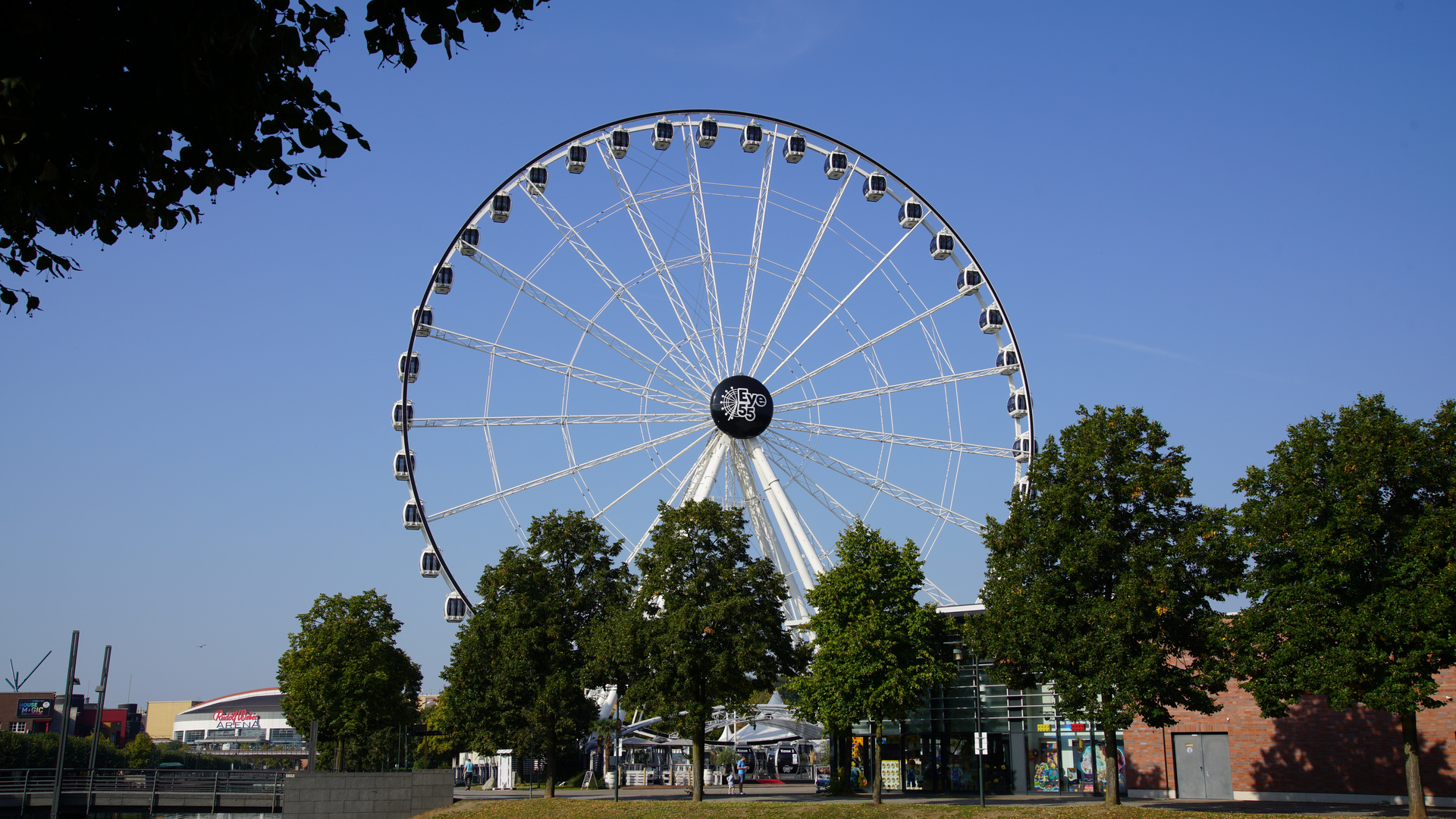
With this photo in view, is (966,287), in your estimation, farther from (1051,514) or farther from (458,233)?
(458,233)

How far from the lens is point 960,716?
41.3 m

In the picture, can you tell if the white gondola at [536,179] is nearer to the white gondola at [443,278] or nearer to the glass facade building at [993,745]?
the white gondola at [443,278]

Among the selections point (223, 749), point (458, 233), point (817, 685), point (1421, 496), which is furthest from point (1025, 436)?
point (223, 749)

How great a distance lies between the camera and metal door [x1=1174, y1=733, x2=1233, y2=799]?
120ft

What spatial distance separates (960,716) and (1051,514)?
12240mm

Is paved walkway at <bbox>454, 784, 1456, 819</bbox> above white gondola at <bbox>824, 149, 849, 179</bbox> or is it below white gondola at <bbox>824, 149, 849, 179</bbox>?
below

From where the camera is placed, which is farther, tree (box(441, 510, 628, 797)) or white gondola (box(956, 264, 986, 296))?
white gondola (box(956, 264, 986, 296))

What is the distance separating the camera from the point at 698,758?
37.0 metres

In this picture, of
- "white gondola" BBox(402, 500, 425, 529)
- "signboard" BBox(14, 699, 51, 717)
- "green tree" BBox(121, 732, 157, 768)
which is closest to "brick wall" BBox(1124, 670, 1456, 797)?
"white gondola" BBox(402, 500, 425, 529)

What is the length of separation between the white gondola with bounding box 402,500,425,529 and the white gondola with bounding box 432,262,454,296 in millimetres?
7999

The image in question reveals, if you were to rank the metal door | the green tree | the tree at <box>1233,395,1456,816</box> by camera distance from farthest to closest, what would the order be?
the green tree < the metal door < the tree at <box>1233,395,1456,816</box>

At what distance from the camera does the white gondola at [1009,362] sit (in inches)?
1770

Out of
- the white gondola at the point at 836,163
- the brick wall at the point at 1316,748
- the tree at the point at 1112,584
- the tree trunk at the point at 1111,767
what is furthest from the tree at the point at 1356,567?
the white gondola at the point at 836,163

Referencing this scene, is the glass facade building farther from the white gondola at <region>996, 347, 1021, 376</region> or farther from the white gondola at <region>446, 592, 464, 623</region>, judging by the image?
the white gondola at <region>446, 592, 464, 623</region>
